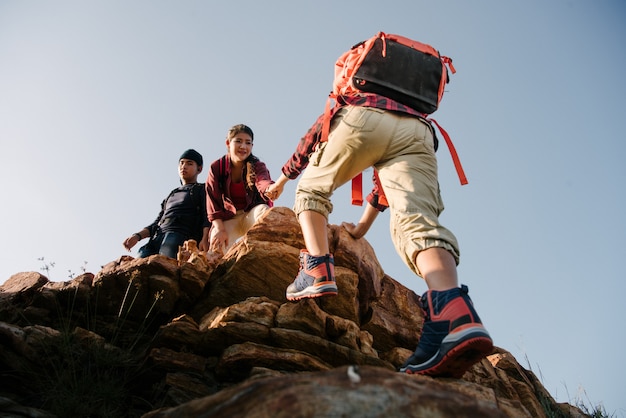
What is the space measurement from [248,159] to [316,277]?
11.4 feet

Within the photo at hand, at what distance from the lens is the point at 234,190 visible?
7.79m

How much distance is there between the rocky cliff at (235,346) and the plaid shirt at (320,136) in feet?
3.45

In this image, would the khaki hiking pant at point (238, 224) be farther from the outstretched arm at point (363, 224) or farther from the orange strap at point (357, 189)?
the orange strap at point (357, 189)

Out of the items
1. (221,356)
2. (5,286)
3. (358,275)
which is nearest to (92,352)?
(221,356)

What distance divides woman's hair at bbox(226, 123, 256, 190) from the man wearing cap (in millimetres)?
1080

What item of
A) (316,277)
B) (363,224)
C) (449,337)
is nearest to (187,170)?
(363,224)

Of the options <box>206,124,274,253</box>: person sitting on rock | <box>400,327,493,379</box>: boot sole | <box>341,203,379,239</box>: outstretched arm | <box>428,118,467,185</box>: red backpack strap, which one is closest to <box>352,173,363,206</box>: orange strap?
<box>341,203,379,239</box>: outstretched arm

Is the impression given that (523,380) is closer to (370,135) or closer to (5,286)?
(370,135)

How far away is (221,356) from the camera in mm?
4715

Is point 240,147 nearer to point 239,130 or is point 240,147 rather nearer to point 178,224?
point 239,130

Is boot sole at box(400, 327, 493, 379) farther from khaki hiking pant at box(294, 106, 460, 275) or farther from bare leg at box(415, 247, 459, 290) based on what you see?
khaki hiking pant at box(294, 106, 460, 275)

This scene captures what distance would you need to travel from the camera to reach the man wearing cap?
8148 millimetres

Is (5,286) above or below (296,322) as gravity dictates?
above

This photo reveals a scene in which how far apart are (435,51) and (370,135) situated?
1.36 m
